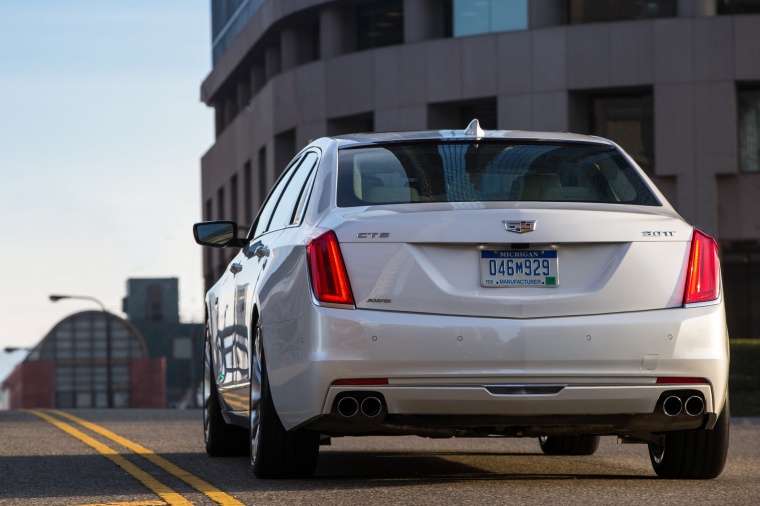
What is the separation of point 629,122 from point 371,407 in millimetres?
37911

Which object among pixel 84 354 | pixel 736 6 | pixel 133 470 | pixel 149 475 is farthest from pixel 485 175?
pixel 84 354

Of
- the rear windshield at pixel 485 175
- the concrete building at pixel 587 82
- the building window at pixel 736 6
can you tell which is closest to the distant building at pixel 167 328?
the concrete building at pixel 587 82

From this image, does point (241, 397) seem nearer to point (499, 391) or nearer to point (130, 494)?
point (130, 494)

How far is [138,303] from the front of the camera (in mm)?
126875

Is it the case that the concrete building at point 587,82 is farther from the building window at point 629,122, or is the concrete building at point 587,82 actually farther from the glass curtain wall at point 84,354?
the glass curtain wall at point 84,354

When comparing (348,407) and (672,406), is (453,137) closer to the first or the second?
(348,407)

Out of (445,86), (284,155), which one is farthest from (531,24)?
(284,155)

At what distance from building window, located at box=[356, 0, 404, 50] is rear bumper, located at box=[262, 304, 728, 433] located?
43.0 meters

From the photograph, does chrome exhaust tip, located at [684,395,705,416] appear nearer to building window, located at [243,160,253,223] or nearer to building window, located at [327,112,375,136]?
building window, located at [327,112,375,136]

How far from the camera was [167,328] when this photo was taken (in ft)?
401

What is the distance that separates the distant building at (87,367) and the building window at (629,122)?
5969 centimetres

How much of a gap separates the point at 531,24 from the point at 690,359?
38.9m

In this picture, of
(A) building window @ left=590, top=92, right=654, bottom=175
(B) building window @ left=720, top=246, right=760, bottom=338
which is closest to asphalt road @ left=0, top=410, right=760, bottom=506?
(A) building window @ left=590, top=92, right=654, bottom=175

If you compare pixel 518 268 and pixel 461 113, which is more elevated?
pixel 461 113
